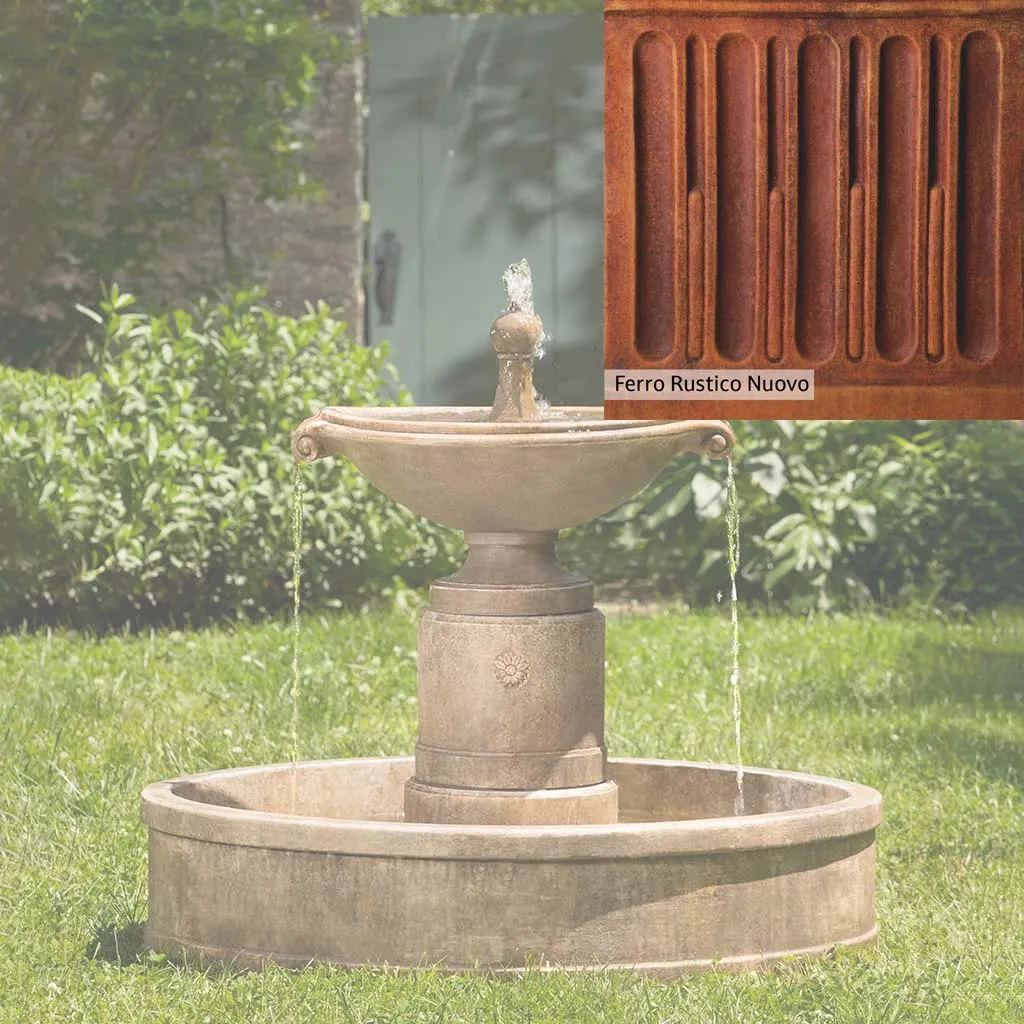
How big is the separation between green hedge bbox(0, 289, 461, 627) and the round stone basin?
4.63 metres

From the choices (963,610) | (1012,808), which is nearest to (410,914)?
(1012,808)

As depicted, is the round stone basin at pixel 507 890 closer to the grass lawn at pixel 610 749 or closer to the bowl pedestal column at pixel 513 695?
the grass lawn at pixel 610 749

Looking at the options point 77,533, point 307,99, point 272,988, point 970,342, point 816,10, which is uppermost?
point 307,99

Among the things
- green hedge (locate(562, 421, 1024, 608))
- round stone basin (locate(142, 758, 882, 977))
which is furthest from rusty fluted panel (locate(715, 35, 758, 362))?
green hedge (locate(562, 421, 1024, 608))

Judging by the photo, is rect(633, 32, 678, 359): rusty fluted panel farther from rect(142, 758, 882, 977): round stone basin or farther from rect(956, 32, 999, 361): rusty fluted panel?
rect(142, 758, 882, 977): round stone basin

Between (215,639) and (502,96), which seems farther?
(502,96)

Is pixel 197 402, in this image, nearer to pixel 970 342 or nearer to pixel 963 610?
pixel 963 610

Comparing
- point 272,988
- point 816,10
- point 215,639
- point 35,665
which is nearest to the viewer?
point 816,10

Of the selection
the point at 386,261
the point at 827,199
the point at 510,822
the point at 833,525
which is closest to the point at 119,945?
the point at 510,822

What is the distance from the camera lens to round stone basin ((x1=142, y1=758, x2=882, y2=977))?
4582mm

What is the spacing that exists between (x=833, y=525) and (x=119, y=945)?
6218 mm

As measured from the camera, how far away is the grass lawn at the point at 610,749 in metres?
4.49

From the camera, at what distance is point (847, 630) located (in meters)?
9.70

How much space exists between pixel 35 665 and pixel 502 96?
4.40 m
